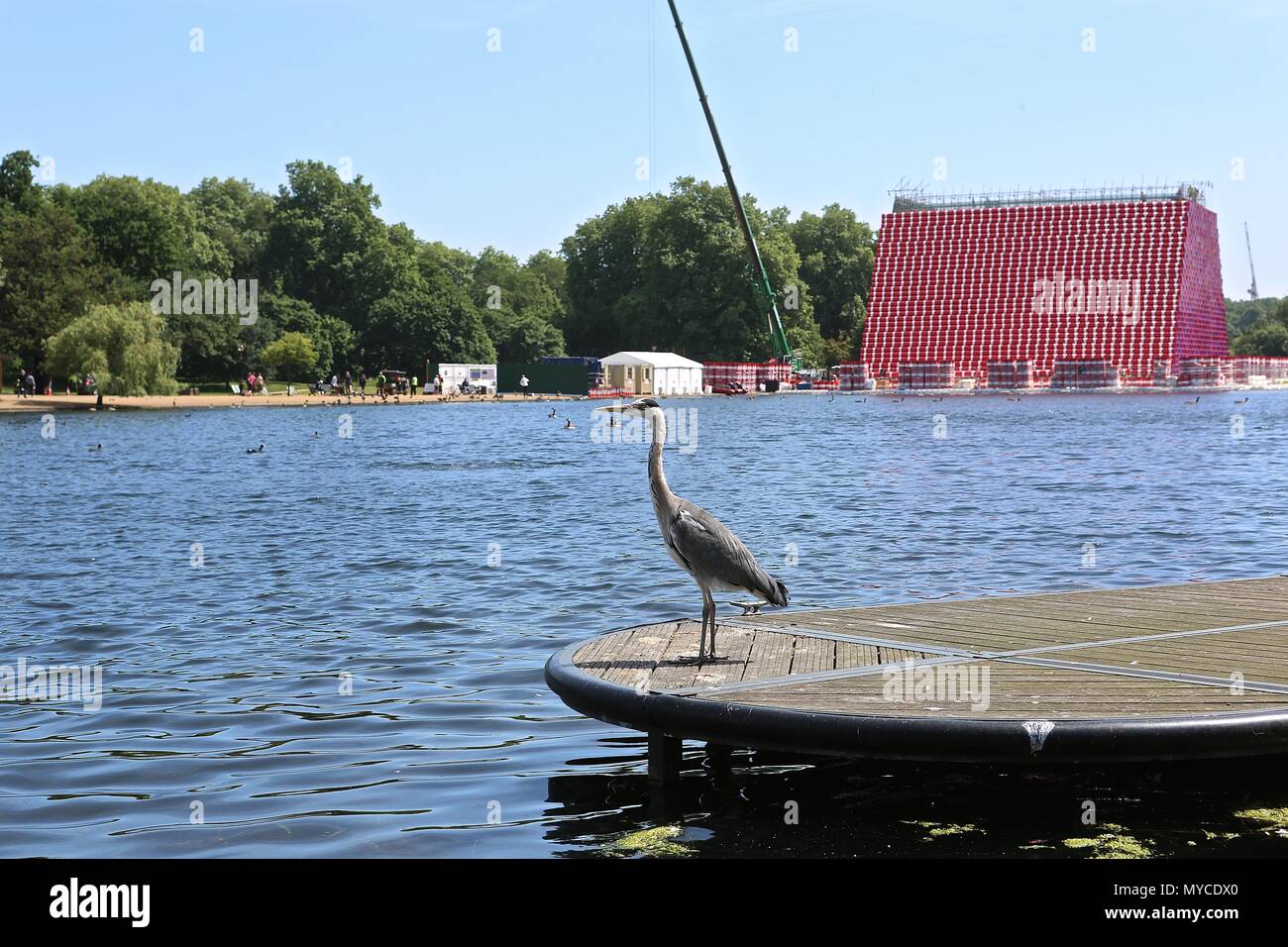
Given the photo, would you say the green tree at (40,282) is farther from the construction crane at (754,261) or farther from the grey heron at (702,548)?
the grey heron at (702,548)

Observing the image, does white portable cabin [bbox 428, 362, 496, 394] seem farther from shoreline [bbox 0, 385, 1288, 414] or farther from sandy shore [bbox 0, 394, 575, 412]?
sandy shore [bbox 0, 394, 575, 412]

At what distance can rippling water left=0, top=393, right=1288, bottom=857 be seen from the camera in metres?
8.69

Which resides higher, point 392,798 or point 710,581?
point 710,581

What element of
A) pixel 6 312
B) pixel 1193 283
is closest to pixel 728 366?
pixel 1193 283

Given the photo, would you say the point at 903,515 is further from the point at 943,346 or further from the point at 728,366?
the point at 943,346

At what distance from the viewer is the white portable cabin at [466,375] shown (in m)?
125

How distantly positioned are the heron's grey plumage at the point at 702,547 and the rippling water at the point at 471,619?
122 cm

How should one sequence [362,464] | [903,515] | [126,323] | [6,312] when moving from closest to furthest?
[903,515] < [362,464] < [126,323] < [6,312]

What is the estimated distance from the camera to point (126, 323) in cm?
7894
